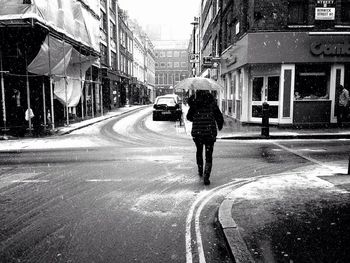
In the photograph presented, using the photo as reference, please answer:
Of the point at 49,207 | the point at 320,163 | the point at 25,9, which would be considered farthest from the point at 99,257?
the point at 25,9

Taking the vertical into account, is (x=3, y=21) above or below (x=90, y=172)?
above

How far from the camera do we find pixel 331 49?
53.9ft

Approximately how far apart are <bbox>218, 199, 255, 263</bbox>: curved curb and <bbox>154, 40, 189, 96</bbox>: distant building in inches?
3677

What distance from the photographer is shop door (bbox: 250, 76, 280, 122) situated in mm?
17500

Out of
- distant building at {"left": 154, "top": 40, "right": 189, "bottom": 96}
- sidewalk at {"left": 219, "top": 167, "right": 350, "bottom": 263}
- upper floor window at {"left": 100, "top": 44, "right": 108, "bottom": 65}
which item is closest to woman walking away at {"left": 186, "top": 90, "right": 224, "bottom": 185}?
sidewalk at {"left": 219, "top": 167, "right": 350, "bottom": 263}

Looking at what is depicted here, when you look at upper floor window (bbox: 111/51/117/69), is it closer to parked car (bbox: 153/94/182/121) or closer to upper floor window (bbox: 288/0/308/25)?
parked car (bbox: 153/94/182/121)

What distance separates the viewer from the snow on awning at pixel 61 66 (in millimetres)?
16219

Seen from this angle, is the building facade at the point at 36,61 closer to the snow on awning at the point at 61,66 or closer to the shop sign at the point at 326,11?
the snow on awning at the point at 61,66

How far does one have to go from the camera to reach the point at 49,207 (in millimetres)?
5434

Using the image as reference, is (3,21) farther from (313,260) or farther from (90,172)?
(313,260)

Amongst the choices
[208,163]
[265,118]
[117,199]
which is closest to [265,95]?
[265,118]

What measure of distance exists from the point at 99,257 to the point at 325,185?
14.0ft

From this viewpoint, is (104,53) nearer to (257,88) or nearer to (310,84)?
(257,88)

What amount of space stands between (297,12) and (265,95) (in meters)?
4.19
